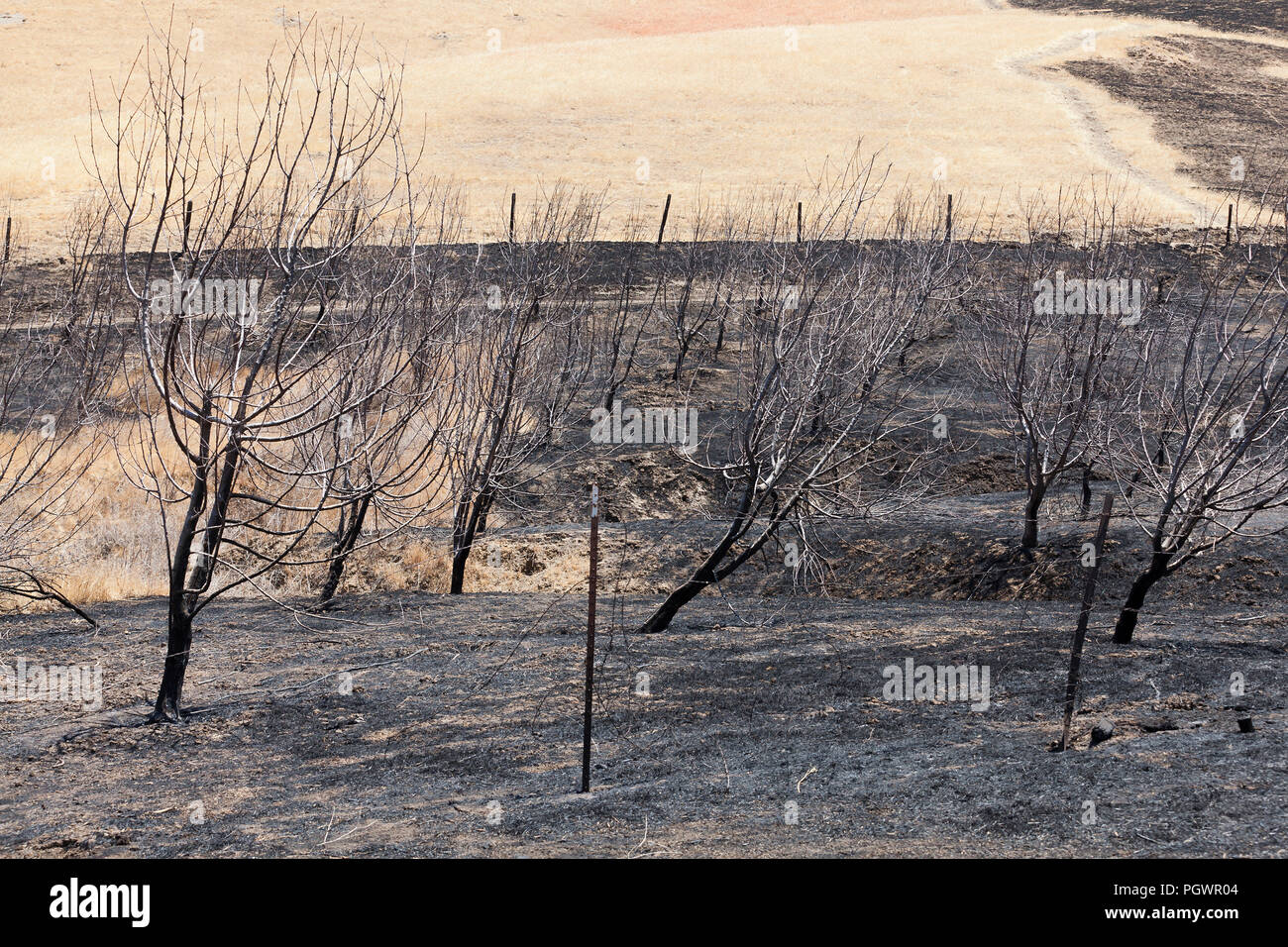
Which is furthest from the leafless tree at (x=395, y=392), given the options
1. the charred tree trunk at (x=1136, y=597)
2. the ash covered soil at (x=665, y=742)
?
the charred tree trunk at (x=1136, y=597)

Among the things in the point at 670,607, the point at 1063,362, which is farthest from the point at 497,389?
the point at 1063,362

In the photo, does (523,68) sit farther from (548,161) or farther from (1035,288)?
(1035,288)

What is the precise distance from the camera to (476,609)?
508 inches

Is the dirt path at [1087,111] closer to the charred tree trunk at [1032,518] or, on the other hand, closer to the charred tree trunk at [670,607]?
the charred tree trunk at [1032,518]

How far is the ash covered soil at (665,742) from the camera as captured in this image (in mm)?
6996

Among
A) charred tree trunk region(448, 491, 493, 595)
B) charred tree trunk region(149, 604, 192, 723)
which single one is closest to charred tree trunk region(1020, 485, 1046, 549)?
charred tree trunk region(448, 491, 493, 595)

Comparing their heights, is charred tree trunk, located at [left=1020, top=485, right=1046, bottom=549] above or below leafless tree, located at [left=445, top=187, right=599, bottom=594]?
below

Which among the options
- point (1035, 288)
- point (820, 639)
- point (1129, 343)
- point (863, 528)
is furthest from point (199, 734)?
point (1129, 343)

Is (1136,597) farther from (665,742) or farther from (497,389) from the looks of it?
(497,389)

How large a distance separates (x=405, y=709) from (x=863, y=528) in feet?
26.2

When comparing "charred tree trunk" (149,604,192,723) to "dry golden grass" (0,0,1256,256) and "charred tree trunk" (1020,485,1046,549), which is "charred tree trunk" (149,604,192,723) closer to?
"charred tree trunk" (1020,485,1046,549)

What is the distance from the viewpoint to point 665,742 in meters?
8.82

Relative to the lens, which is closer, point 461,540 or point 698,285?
point 461,540

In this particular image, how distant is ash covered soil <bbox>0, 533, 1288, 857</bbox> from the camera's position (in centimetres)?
700
